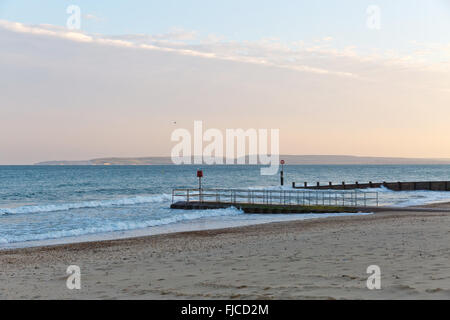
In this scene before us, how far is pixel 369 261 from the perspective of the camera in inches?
391

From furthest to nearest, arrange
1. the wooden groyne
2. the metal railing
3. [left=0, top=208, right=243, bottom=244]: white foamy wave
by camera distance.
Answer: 1. the wooden groyne
2. the metal railing
3. [left=0, top=208, right=243, bottom=244]: white foamy wave

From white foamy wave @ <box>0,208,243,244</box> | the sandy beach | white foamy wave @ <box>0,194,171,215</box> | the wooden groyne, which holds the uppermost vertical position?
the sandy beach

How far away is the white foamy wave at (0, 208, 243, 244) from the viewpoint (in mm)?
20953

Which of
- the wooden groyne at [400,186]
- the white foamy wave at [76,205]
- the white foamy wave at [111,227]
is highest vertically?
the white foamy wave at [111,227]

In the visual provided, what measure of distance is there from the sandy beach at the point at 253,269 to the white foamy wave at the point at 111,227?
529 centimetres

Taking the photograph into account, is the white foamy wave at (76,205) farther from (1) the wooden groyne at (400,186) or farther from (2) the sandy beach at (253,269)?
(2) the sandy beach at (253,269)

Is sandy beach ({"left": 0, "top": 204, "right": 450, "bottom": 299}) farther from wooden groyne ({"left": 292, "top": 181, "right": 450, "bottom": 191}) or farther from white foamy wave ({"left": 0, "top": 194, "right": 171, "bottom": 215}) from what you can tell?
wooden groyne ({"left": 292, "top": 181, "right": 450, "bottom": 191})

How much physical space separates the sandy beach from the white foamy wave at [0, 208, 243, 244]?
529 centimetres

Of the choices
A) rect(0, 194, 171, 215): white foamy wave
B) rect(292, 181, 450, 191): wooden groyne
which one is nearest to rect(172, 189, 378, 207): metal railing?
rect(0, 194, 171, 215): white foamy wave

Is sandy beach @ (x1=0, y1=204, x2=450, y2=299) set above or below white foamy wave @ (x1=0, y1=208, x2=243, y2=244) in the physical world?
above

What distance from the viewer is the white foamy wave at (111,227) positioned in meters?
21.0

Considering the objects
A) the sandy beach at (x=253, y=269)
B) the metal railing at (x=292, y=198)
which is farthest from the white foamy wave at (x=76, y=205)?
the sandy beach at (x=253, y=269)
